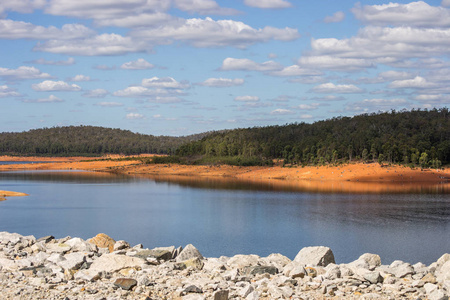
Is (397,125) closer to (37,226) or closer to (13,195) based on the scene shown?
(13,195)

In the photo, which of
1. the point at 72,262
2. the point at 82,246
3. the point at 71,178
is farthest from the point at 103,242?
the point at 71,178

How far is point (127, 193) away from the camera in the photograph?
220ft

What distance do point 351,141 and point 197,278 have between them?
90.0m

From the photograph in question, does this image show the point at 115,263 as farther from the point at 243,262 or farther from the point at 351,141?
the point at 351,141

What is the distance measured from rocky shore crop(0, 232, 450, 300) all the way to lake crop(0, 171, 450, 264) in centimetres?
1044

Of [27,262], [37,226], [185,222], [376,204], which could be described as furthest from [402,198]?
[27,262]

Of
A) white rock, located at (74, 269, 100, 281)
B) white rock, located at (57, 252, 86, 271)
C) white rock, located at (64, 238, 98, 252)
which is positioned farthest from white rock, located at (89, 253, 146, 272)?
white rock, located at (64, 238, 98, 252)

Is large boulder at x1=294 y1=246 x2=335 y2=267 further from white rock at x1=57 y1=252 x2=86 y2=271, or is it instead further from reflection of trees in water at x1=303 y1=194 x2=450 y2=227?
reflection of trees in water at x1=303 y1=194 x2=450 y2=227

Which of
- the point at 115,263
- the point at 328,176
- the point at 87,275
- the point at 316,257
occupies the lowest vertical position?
the point at 328,176

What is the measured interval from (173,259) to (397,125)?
97392 millimetres

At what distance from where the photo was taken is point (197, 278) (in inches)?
607

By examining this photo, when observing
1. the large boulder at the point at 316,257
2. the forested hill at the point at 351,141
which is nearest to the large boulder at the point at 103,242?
the large boulder at the point at 316,257

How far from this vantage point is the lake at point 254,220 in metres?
30.6

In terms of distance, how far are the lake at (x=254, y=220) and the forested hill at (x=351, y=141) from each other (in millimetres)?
25978
